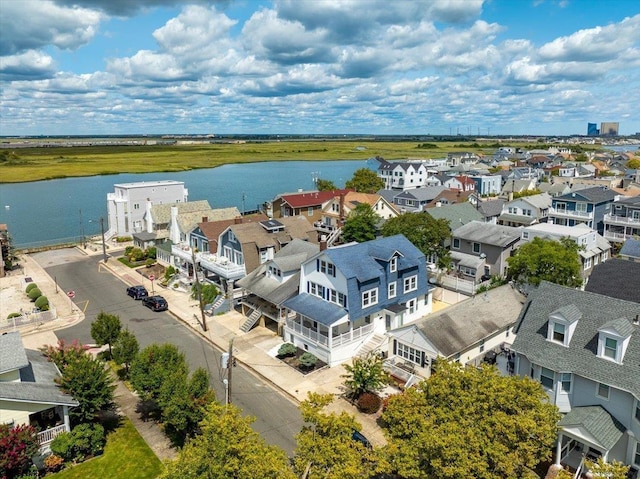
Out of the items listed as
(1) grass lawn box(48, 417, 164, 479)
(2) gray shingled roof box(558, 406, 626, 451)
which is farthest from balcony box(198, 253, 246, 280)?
(2) gray shingled roof box(558, 406, 626, 451)

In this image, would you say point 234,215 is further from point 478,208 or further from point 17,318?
point 478,208

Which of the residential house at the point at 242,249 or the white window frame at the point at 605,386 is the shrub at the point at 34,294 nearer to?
the residential house at the point at 242,249

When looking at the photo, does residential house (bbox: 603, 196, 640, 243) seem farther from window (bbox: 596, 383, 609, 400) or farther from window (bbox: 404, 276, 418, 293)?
window (bbox: 596, 383, 609, 400)

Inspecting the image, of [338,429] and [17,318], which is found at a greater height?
[338,429]

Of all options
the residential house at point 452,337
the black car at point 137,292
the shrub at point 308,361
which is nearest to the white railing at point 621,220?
the residential house at point 452,337

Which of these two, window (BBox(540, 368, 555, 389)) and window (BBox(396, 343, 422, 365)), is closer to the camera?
window (BBox(540, 368, 555, 389))

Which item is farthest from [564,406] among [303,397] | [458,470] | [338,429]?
[303,397]

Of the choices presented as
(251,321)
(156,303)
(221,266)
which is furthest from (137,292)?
(251,321)
